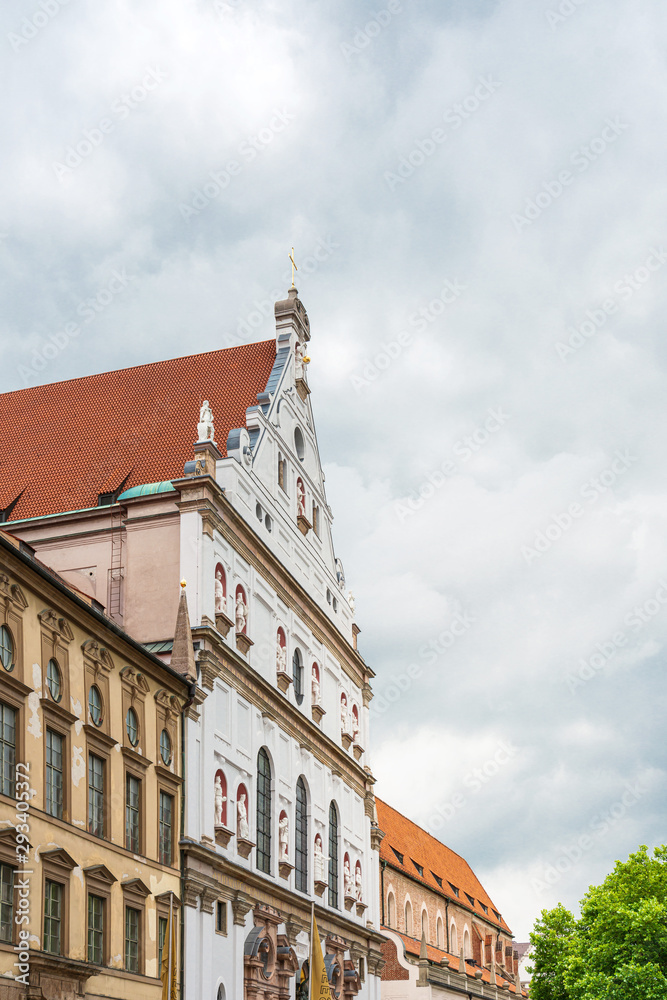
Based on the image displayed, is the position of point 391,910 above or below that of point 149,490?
below

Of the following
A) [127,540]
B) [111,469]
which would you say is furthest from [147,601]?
[111,469]

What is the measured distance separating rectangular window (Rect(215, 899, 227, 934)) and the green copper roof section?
11.7 m

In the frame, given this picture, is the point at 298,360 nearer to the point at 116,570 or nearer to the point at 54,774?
the point at 116,570

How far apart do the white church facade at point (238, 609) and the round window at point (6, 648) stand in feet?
30.8

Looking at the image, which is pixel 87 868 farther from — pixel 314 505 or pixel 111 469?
pixel 314 505

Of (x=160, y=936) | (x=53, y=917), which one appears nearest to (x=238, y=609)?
(x=160, y=936)

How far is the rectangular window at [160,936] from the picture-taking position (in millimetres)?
29750

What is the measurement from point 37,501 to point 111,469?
255 cm

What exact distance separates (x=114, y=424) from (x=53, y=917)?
69.0 ft

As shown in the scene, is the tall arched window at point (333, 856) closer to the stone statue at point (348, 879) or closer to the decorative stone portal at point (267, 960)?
the stone statue at point (348, 879)

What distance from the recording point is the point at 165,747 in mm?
31859

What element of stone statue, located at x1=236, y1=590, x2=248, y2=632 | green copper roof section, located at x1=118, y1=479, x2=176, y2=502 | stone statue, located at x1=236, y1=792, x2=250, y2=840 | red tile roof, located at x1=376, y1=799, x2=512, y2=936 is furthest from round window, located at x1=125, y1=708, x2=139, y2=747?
red tile roof, located at x1=376, y1=799, x2=512, y2=936

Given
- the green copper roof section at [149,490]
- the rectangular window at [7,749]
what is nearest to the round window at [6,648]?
the rectangular window at [7,749]

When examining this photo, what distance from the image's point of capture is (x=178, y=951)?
101 feet
